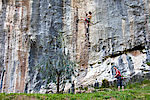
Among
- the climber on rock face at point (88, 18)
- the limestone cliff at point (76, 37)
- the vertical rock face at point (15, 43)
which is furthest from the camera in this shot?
the climber on rock face at point (88, 18)

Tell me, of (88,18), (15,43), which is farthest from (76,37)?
(15,43)

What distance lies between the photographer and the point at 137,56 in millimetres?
13906

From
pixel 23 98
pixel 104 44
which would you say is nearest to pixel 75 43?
pixel 104 44

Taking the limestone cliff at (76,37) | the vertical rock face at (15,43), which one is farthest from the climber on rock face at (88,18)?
the vertical rock face at (15,43)

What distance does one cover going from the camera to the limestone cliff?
14234mm

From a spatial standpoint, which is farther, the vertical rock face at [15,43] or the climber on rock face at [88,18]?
the climber on rock face at [88,18]

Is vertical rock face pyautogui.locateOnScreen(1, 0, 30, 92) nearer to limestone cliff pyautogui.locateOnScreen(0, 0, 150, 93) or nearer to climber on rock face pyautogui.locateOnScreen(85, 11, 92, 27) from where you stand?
limestone cliff pyautogui.locateOnScreen(0, 0, 150, 93)

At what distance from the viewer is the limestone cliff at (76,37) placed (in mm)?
14234

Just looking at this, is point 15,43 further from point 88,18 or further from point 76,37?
point 88,18

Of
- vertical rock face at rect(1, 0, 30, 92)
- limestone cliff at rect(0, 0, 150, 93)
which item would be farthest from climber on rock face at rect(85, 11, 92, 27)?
vertical rock face at rect(1, 0, 30, 92)

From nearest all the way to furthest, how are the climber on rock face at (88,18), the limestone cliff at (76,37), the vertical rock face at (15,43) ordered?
the limestone cliff at (76,37)
the vertical rock face at (15,43)
the climber on rock face at (88,18)

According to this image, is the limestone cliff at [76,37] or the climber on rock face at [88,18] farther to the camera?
the climber on rock face at [88,18]

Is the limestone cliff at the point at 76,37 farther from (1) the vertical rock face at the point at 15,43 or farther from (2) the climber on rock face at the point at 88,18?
(2) the climber on rock face at the point at 88,18

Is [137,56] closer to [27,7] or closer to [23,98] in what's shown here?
[23,98]
